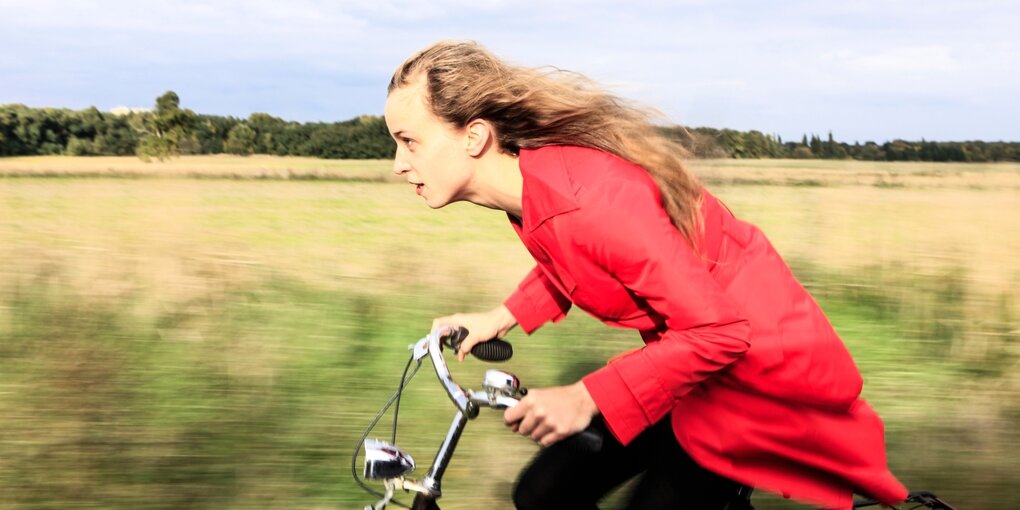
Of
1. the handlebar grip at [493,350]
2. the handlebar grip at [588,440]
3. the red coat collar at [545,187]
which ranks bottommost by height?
the handlebar grip at [588,440]

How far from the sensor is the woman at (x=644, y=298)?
1817 mm

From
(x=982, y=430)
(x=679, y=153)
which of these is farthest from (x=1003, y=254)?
(x=679, y=153)

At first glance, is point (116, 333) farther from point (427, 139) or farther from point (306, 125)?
point (306, 125)

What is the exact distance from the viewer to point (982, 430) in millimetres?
5102

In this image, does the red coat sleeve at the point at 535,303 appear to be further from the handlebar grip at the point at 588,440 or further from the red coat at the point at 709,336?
the handlebar grip at the point at 588,440

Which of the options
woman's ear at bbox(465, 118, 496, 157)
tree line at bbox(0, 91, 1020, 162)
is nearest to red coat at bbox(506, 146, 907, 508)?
woman's ear at bbox(465, 118, 496, 157)

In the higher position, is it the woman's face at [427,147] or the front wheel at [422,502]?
the woman's face at [427,147]

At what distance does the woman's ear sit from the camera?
214 centimetres

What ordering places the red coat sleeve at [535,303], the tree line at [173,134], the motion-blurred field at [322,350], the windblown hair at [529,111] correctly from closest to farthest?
the windblown hair at [529,111] → the red coat sleeve at [535,303] → the motion-blurred field at [322,350] → the tree line at [173,134]

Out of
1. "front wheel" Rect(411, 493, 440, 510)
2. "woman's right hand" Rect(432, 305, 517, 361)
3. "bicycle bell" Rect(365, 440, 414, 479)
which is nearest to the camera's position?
"bicycle bell" Rect(365, 440, 414, 479)

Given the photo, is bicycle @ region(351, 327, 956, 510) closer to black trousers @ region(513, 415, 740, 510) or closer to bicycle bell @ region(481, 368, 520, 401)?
bicycle bell @ region(481, 368, 520, 401)

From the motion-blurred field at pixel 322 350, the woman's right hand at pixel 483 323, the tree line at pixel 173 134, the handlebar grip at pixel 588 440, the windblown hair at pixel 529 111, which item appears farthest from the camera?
the tree line at pixel 173 134

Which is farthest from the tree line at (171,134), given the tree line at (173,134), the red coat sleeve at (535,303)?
the red coat sleeve at (535,303)

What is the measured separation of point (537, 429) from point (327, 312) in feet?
19.3
